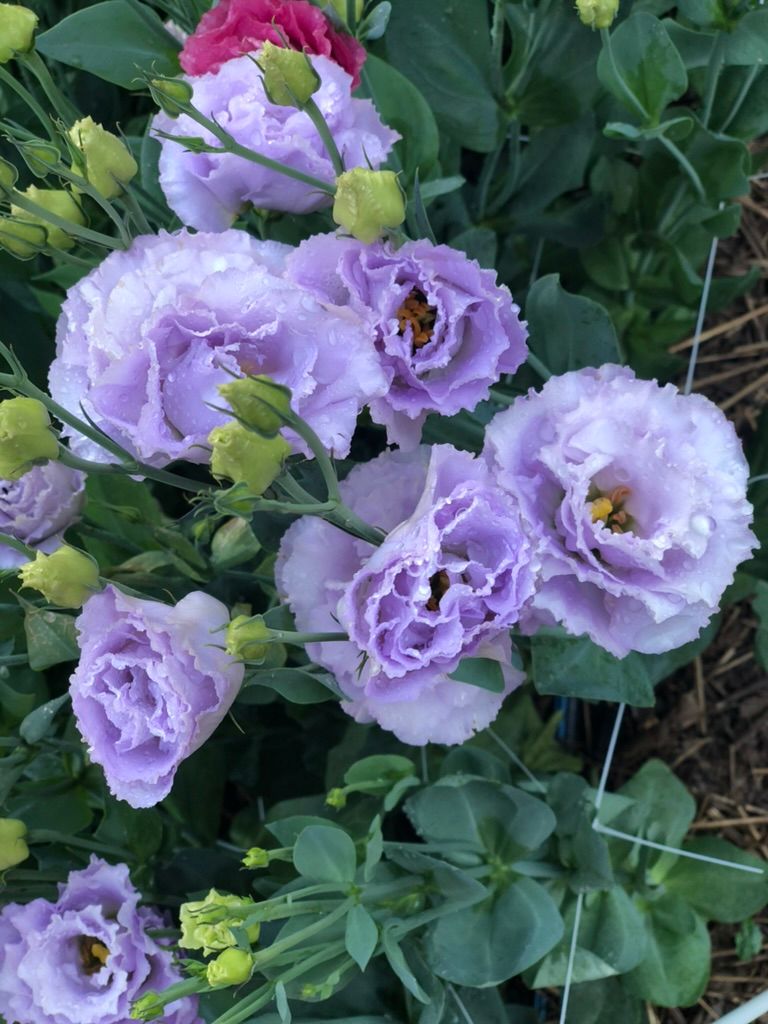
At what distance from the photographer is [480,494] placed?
20.3 inches

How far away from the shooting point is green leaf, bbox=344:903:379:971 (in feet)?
1.87

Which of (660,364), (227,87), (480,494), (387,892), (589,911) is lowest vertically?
(589,911)

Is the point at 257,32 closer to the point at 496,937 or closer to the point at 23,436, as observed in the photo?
the point at 23,436

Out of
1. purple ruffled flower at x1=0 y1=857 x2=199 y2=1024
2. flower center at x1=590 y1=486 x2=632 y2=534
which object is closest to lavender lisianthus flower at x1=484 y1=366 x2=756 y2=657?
flower center at x1=590 y1=486 x2=632 y2=534

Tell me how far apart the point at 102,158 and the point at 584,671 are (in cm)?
41

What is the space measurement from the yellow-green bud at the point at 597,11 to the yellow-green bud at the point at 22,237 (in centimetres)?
32

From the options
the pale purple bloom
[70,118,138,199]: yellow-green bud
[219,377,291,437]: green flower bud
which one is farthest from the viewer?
the pale purple bloom

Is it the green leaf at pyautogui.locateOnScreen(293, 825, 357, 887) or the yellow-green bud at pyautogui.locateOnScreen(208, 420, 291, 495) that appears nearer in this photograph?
the yellow-green bud at pyautogui.locateOnScreen(208, 420, 291, 495)

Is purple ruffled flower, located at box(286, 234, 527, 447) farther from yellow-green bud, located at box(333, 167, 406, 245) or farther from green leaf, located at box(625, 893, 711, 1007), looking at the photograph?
green leaf, located at box(625, 893, 711, 1007)

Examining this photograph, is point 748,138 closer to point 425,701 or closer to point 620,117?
point 620,117

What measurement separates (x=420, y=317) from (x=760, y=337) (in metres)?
0.58

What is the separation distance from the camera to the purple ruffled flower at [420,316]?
1.76 ft

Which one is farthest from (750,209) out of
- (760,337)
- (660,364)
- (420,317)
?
(420,317)

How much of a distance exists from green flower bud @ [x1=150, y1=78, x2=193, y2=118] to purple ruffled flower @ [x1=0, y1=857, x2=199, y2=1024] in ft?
1.46
